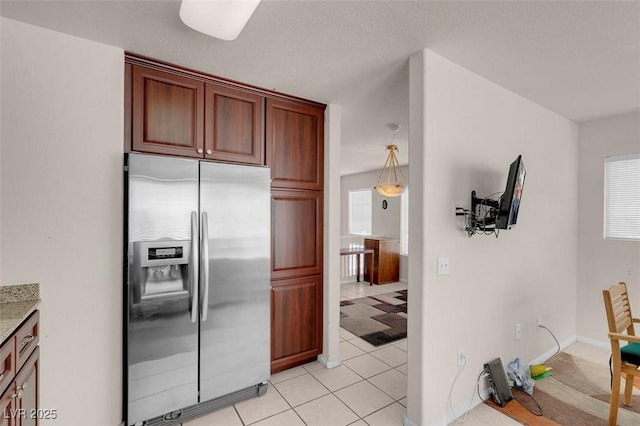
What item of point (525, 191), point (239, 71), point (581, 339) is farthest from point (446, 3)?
point (581, 339)

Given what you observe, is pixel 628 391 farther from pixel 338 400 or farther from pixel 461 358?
pixel 338 400

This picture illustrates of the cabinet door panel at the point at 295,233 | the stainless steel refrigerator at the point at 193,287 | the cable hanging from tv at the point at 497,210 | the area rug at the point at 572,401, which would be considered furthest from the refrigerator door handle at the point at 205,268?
the area rug at the point at 572,401

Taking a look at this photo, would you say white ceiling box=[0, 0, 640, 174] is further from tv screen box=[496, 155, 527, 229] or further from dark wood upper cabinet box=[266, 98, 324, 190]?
tv screen box=[496, 155, 527, 229]

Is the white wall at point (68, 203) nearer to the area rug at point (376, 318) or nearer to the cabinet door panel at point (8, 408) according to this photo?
the cabinet door panel at point (8, 408)

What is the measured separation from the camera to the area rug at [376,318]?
368cm

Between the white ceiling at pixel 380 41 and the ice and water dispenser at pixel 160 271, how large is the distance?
4.20ft

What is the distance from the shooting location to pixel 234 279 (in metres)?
2.20

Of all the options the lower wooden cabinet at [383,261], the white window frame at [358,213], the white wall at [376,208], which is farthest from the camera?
the white window frame at [358,213]

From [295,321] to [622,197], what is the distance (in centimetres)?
374

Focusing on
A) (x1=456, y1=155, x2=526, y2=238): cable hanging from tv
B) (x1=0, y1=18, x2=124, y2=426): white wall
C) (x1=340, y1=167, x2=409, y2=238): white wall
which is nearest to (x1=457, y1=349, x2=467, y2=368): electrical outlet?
(x1=456, y1=155, x2=526, y2=238): cable hanging from tv

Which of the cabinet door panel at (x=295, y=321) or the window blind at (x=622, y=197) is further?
the window blind at (x=622, y=197)

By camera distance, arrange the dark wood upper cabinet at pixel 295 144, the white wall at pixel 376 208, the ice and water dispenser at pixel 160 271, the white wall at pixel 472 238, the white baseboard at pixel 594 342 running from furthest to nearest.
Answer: the white wall at pixel 376 208, the white baseboard at pixel 594 342, the dark wood upper cabinet at pixel 295 144, the white wall at pixel 472 238, the ice and water dispenser at pixel 160 271

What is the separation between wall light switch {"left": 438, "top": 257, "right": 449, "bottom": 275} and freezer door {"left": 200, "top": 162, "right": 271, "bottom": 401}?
1280 mm

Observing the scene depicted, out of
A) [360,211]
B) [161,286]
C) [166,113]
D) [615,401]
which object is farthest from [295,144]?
[360,211]
